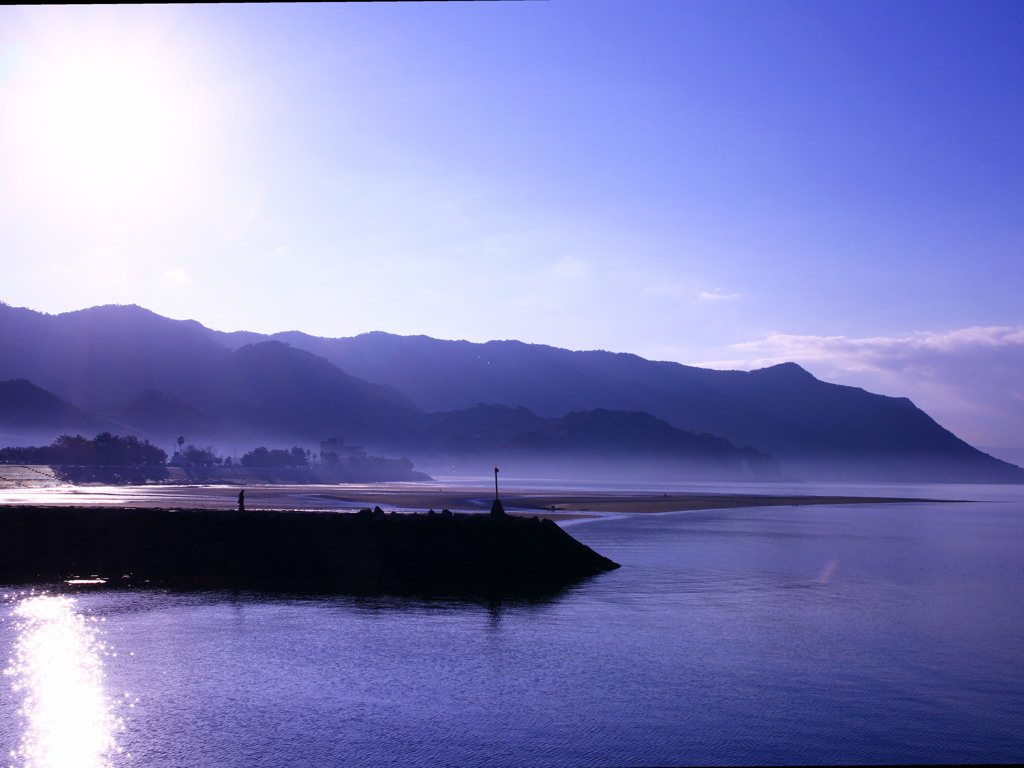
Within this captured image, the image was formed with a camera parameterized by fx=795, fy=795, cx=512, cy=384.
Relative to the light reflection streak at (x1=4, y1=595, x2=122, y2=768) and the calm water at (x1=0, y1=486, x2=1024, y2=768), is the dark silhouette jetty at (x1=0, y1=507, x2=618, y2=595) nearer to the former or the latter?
the calm water at (x1=0, y1=486, x2=1024, y2=768)

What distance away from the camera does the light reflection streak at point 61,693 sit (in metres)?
12.8

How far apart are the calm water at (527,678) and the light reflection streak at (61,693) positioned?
65mm

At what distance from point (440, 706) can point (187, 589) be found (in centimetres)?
1863

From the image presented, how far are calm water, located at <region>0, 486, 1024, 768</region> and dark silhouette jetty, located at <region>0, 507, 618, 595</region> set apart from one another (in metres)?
3.53

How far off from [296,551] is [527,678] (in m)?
19.6

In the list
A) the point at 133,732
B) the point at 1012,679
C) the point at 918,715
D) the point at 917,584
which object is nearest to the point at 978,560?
the point at 917,584

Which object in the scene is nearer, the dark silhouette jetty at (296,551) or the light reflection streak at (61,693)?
the light reflection streak at (61,693)

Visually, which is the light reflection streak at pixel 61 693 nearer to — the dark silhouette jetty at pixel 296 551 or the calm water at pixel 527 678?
the calm water at pixel 527 678

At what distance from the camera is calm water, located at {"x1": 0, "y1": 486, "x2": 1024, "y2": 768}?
13.2 meters

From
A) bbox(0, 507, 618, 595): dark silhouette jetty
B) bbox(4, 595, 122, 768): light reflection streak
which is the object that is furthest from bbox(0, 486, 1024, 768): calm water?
bbox(0, 507, 618, 595): dark silhouette jetty

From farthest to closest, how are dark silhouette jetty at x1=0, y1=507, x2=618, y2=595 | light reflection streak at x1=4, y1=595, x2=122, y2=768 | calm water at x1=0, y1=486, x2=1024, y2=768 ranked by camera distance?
dark silhouette jetty at x1=0, y1=507, x2=618, y2=595 → calm water at x1=0, y1=486, x2=1024, y2=768 → light reflection streak at x1=4, y1=595, x2=122, y2=768

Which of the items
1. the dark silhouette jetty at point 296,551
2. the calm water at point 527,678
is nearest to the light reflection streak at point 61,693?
the calm water at point 527,678

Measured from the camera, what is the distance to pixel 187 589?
30266 mm

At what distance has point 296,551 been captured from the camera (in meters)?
34.4
